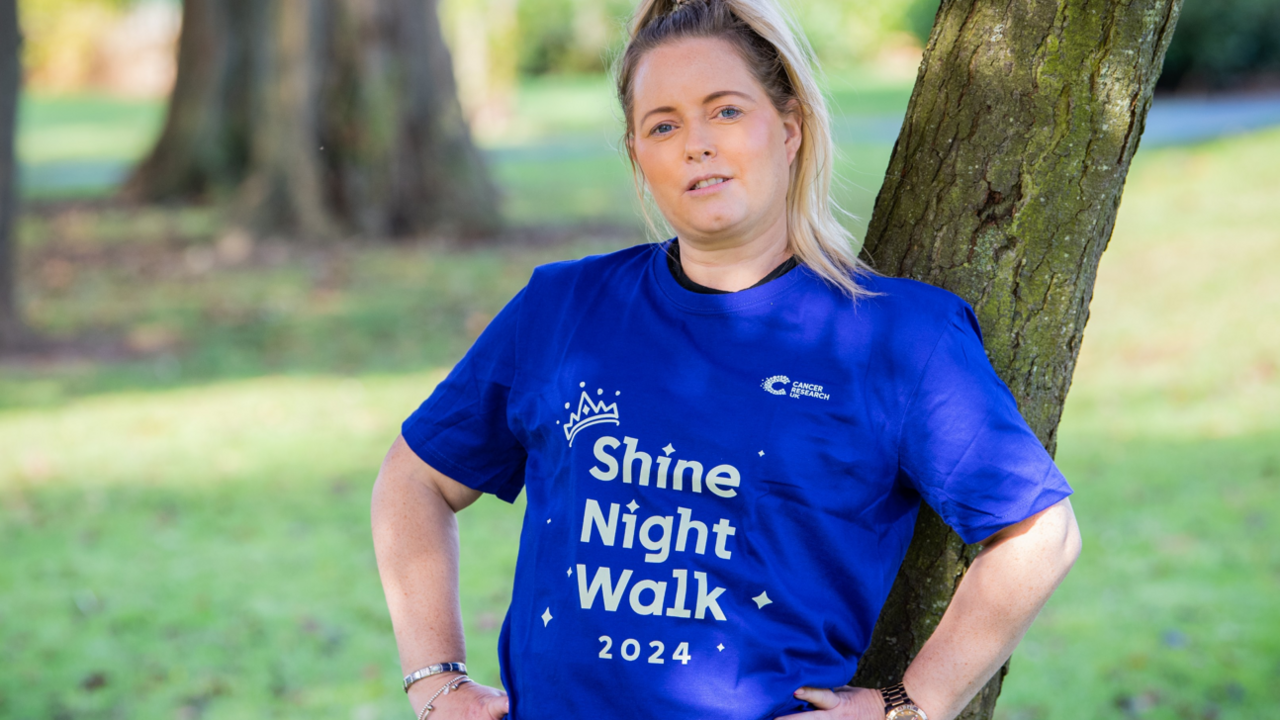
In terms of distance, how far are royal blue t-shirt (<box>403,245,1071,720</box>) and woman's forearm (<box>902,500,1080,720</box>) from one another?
0.14ft

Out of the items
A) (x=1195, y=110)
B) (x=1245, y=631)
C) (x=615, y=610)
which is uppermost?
(x=1195, y=110)

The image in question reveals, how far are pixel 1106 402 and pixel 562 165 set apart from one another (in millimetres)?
15727

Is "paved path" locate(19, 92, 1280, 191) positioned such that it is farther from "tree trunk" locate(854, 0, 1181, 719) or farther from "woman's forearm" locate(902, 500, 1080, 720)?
"woman's forearm" locate(902, 500, 1080, 720)

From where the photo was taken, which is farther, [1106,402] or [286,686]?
[1106,402]

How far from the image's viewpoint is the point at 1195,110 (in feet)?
67.0

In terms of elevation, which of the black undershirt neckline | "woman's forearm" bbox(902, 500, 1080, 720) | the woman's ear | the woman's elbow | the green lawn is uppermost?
the woman's ear

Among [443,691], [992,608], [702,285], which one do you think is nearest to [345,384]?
[443,691]

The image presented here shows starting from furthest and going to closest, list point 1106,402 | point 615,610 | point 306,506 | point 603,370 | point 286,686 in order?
point 1106,402, point 306,506, point 286,686, point 603,370, point 615,610

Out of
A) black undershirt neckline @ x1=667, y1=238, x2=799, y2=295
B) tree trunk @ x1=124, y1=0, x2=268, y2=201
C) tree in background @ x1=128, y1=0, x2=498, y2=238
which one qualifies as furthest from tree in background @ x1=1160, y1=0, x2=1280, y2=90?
black undershirt neckline @ x1=667, y1=238, x2=799, y2=295

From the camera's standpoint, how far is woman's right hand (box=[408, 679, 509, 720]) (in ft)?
7.02

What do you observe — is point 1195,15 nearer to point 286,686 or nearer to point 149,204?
point 149,204

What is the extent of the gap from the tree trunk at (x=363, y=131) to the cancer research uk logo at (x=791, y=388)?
12.6 meters

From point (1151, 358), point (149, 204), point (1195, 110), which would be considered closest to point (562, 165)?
point (149, 204)

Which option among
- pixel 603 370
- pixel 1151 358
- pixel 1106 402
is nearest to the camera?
pixel 603 370
